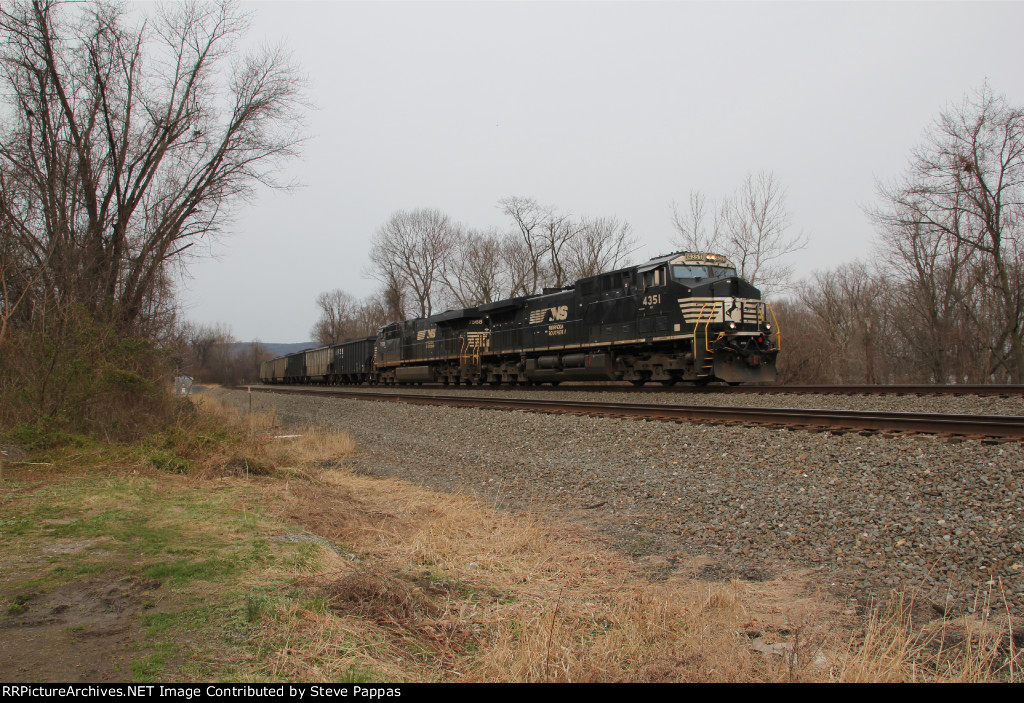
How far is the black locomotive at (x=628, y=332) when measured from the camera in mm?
14938

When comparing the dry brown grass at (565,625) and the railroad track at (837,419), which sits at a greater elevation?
the railroad track at (837,419)

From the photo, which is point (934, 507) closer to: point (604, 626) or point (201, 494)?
point (604, 626)

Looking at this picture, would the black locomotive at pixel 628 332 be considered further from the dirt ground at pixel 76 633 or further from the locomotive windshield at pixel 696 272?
the dirt ground at pixel 76 633

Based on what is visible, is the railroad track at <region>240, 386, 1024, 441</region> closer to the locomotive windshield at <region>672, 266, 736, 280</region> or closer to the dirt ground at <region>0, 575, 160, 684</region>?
the locomotive windshield at <region>672, 266, 736, 280</region>

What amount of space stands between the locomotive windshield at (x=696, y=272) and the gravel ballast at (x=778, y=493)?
6.91 metres

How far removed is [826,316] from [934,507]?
145 feet

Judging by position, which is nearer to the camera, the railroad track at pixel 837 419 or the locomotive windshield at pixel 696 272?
the railroad track at pixel 837 419

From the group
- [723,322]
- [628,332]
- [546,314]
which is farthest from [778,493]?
[546,314]

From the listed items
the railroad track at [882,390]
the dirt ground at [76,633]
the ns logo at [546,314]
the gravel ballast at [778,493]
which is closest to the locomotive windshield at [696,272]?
the railroad track at [882,390]

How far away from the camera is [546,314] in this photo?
67.3 ft

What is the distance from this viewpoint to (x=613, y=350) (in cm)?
1762

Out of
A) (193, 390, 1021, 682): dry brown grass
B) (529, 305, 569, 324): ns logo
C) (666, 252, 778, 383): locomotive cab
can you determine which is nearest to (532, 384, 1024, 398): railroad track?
(666, 252, 778, 383): locomotive cab

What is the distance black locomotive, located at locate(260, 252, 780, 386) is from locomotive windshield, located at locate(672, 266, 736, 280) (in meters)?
0.03
